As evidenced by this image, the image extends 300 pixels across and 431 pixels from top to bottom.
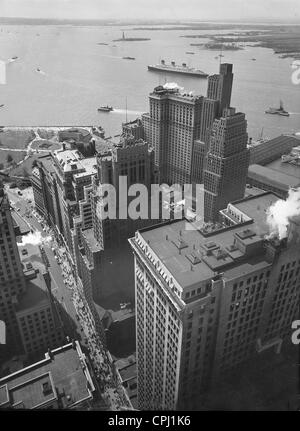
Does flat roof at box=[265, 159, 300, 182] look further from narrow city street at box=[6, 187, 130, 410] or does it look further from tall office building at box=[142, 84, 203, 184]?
narrow city street at box=[6, 187, 130, 410]

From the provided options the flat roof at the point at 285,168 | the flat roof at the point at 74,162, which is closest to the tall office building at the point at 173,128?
the flat roof at the point at 285,168

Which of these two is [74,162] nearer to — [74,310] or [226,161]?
[74,310]

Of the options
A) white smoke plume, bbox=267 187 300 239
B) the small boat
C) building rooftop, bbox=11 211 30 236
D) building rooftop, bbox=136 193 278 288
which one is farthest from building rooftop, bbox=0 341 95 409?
the small boat

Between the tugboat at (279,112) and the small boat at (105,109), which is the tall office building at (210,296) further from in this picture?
the small boat at (105,109)

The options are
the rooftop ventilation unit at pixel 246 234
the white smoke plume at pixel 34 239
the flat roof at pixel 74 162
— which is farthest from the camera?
the white smoke plume at pixel 34 239
